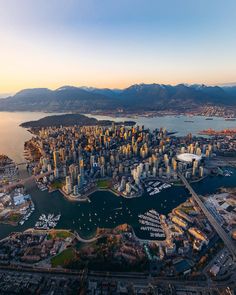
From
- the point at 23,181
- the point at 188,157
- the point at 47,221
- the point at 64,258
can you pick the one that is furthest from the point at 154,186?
the point at 23,181

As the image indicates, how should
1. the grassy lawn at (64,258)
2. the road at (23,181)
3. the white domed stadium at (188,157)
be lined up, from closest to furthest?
the grassy lawn at (64,258), the road at (23,181), the white domed stadium at (188,157)

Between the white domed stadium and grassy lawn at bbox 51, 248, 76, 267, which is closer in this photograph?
grassy lawn at bbox 51, 248, 76, 267

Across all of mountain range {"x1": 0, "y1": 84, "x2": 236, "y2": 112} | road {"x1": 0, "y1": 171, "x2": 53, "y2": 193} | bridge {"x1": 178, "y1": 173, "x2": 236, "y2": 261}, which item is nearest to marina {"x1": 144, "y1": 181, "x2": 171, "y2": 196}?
bridge {"x1": 178, "y1": 173, "x2": 236, "y2": 261}

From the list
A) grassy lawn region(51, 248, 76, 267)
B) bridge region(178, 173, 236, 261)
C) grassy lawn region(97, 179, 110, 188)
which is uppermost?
grassy lawn region(51, 248, 76, 267)

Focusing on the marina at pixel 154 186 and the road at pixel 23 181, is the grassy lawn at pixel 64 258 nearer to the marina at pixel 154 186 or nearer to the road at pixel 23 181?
the marina at pixel 154 186

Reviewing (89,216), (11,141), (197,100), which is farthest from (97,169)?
(197,100)

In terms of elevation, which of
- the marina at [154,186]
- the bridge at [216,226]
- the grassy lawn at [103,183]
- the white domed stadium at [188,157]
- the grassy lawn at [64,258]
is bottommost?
the marina at [154,186]

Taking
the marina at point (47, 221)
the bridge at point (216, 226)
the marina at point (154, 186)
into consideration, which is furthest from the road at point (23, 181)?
the bridge at point (216, 226)

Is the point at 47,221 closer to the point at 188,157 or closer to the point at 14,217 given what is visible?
the point at 14,217

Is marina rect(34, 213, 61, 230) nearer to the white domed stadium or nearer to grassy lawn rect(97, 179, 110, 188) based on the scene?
grassy lawn rect(97, 179, 110, 188)
